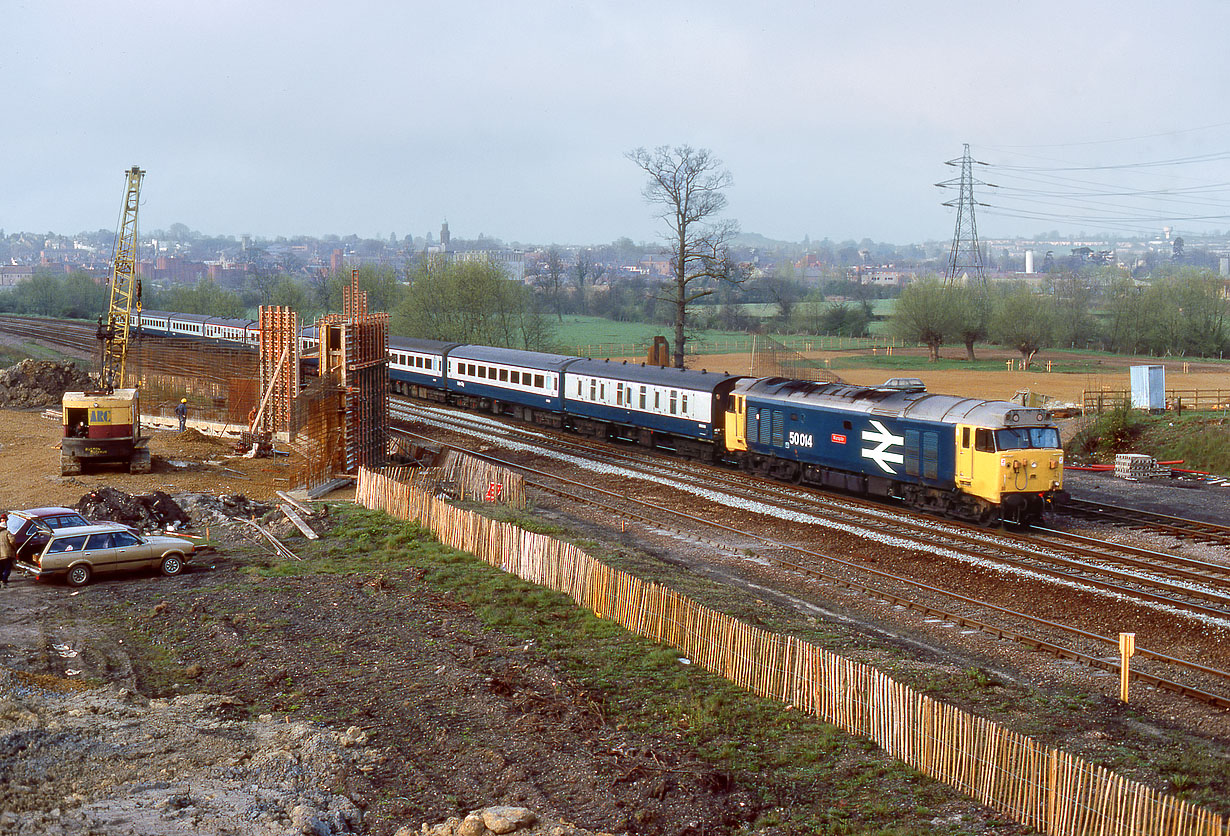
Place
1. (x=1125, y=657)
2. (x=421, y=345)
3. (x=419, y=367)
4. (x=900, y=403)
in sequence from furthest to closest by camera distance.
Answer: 1. (x=421, y=345)
2. (x=419, y=367)
3. (x=900, y=403)
4. (x=1125, y=657)

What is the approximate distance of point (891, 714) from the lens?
46.3 ft

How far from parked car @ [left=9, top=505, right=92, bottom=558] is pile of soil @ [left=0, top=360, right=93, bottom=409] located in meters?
37.3

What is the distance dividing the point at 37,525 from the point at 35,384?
3993cm

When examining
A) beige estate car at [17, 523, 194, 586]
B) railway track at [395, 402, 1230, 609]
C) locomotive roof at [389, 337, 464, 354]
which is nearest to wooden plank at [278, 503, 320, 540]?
beige estate car at [17, 523, 194, 586]

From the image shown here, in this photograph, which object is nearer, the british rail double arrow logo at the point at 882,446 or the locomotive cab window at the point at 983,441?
the locomotive cab window at the point at 983,441

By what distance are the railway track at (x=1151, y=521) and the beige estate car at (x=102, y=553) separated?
908 inches

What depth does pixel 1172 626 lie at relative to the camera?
2044cm

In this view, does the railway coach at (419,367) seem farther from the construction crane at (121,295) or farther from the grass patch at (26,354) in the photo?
the grass patch at (26,354)

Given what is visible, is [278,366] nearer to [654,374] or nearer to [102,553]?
[654,374]

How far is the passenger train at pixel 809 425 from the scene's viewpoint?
90.2ft

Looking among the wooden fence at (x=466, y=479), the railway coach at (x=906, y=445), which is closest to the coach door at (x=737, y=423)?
the railway coach at (x=906, y=445)

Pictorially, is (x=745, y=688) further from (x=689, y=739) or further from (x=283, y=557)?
(x=283, y=557)

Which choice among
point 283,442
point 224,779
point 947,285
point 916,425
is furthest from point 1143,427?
point 947,285

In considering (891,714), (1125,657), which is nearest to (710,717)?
(891,714)
